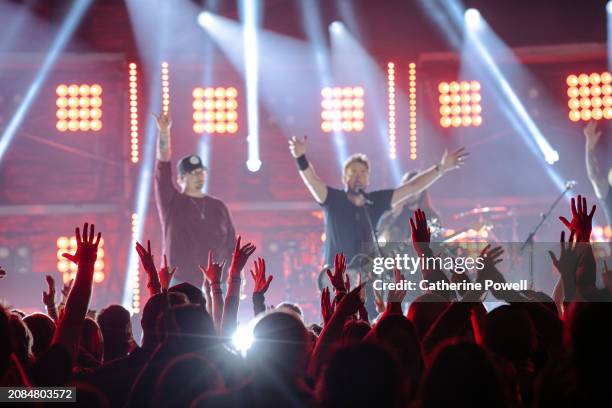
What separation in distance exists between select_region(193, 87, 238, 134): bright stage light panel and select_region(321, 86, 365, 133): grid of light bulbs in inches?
60.0

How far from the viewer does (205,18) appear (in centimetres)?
1348

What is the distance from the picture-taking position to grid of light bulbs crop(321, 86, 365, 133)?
43.7 feet

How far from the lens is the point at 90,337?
152 inches

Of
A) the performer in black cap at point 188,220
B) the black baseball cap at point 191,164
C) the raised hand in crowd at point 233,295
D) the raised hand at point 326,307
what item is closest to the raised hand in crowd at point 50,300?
the raised hand in crowd at point 233,295

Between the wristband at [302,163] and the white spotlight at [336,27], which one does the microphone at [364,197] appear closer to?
the wristband at [302,163]

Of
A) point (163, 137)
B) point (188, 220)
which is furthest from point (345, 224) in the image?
point (163, 137)

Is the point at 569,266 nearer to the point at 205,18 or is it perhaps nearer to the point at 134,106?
the point at 134,106

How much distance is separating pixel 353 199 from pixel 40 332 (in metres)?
4.83

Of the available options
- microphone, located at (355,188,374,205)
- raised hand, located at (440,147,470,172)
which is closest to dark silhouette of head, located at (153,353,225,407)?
microphone, located at (355,188,374,205)

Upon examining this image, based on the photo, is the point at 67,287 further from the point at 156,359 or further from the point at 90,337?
the point at 156,359

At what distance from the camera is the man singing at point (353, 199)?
8156 millimetres

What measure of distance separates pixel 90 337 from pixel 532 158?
37.2 ft

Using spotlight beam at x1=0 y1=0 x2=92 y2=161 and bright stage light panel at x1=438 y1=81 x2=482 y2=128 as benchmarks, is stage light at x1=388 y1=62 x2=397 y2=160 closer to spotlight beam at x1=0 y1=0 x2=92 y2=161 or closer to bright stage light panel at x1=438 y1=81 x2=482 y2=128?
bright stage light panel at x1=438 y1=81 x2=482 y2=128

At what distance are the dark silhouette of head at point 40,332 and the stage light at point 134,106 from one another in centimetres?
930
